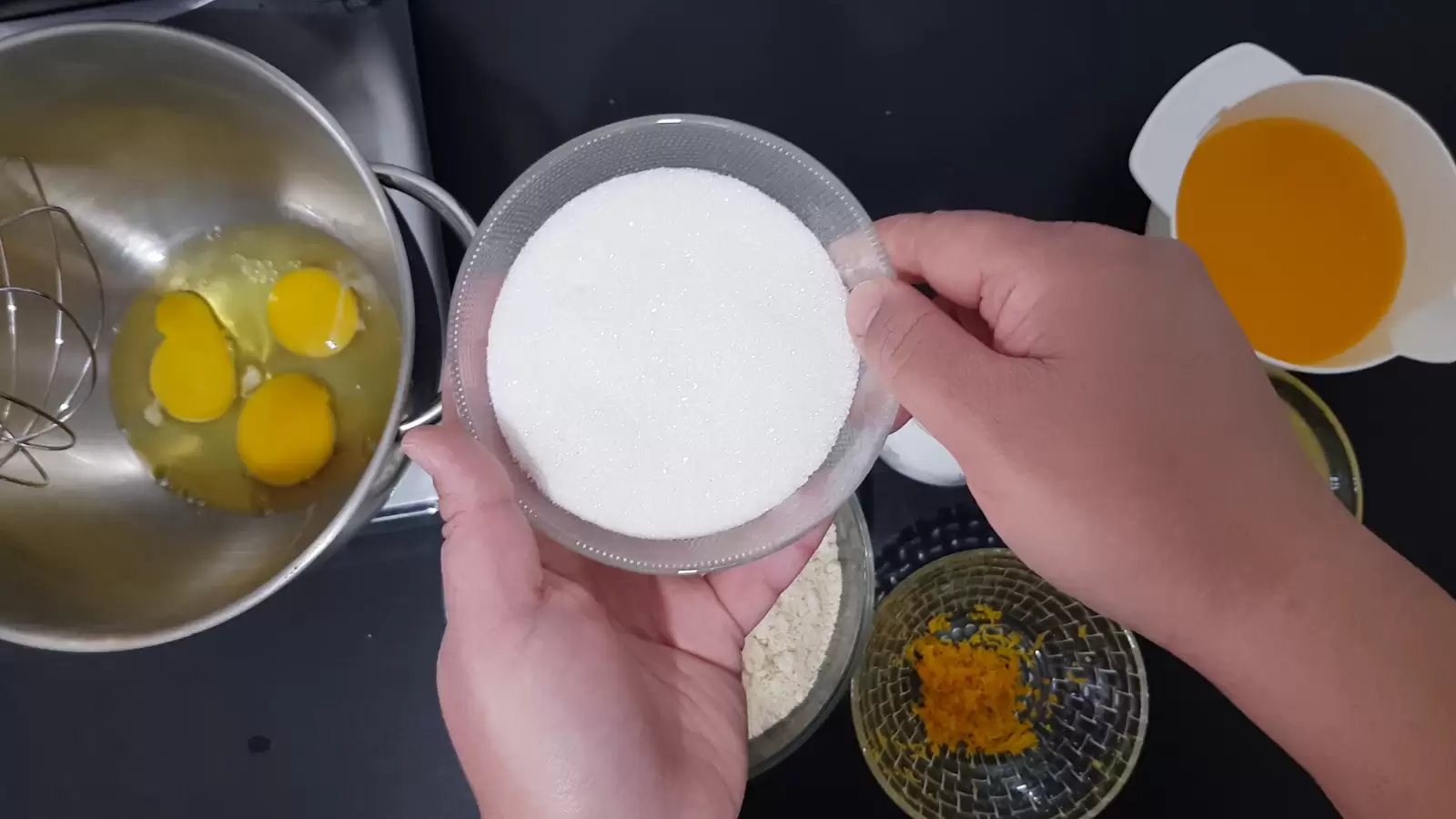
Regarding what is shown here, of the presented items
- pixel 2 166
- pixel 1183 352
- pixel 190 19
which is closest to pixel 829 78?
pixel 1183 352

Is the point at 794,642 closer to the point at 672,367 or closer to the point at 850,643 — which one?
the point at 850,643

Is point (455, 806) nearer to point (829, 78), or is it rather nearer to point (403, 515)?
point (403, 515)

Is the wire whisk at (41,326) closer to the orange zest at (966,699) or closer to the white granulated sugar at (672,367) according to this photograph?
the white granulated sugar at (672,367)

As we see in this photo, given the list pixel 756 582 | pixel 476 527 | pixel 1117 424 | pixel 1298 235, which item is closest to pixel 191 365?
pixel 476 527

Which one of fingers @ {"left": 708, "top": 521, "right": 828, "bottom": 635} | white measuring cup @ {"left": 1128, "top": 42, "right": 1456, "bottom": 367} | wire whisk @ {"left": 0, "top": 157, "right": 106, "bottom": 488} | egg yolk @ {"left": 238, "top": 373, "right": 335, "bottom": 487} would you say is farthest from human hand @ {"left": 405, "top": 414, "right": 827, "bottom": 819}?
white measuring cup @ {"left": 1128, "top": 42, "right": 1456, "bottom": 367}

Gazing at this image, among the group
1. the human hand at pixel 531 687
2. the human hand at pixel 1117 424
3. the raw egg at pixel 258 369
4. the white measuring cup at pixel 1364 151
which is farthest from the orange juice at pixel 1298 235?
the raw egg at pixel 258 369
